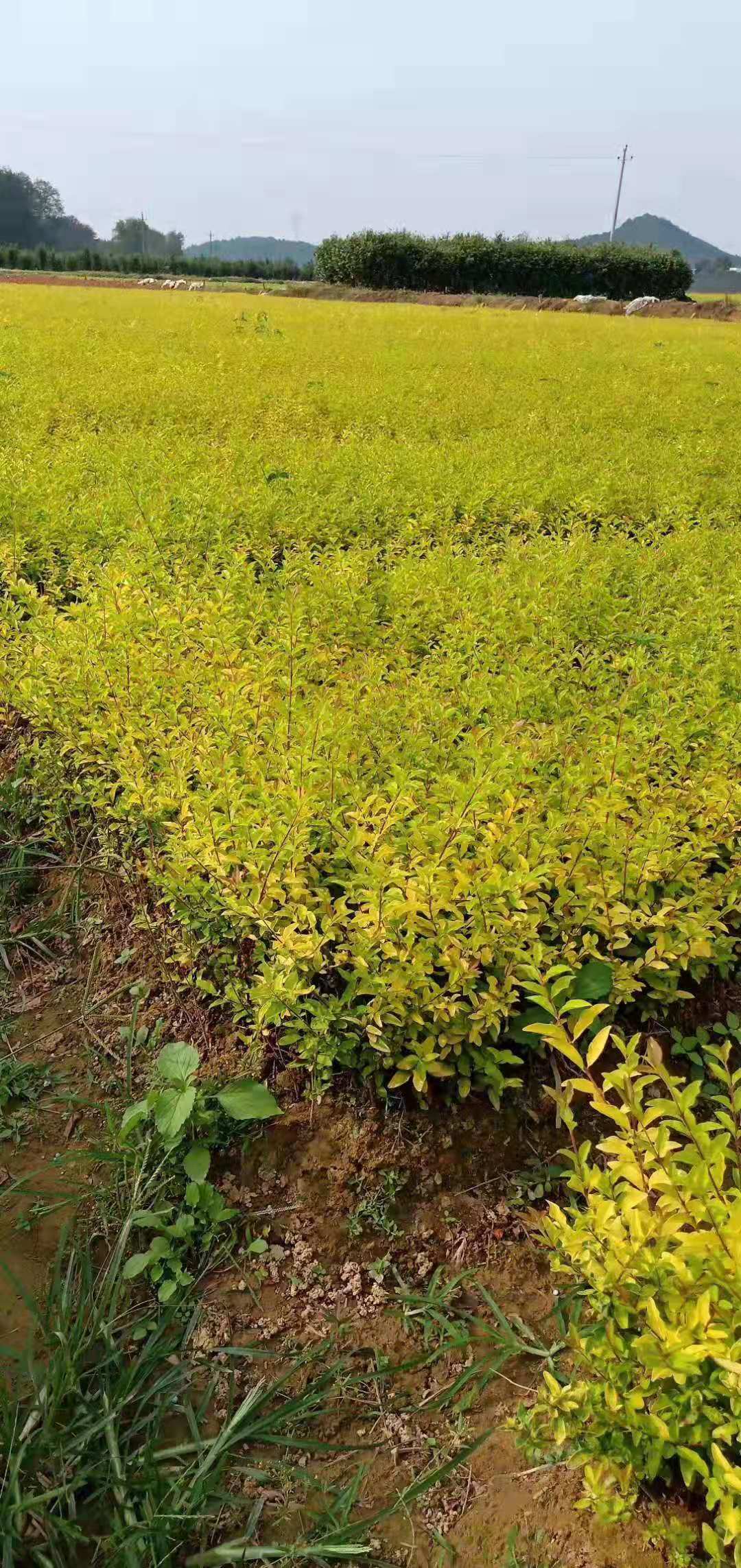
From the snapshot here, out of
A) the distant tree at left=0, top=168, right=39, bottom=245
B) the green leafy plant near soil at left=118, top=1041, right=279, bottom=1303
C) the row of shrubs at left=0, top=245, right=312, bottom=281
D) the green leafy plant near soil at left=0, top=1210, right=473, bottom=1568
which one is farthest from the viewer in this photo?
the distant tree at left=0, top=168, right=39, bottom=245

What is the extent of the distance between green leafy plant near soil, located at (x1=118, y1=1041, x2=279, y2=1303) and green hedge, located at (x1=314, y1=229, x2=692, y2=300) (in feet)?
134

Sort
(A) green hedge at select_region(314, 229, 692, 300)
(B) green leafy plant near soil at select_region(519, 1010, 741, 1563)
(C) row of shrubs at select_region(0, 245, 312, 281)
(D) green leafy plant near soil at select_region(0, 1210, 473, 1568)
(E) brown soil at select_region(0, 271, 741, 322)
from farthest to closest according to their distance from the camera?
(C) row of shrubs at select_region(0, 245, 312, 281), (A) green hedge at select_region(314, 229, 692, 300), (E) brown soil at select_region(0, 271, 741, 322), (D) green leafy plant near soil at select_region(0, 1210, 473, 1568), (B) green leafy plant near soil at select_region(519, 1010, 741, 1563)

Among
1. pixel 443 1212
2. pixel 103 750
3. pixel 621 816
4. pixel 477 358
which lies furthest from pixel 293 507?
pixel 477 358

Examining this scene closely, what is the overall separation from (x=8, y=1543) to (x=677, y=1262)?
4.35 feet

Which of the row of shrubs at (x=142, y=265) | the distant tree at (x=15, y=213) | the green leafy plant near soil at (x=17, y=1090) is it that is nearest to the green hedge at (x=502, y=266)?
the row of shrubs at (x=142, y=265)

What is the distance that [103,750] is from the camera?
3.26 m

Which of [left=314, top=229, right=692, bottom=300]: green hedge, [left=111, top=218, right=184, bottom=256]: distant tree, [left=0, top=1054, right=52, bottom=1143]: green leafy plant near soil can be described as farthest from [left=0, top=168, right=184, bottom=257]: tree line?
[left=0, top=1054, right=52, bottom=1143]: green leafy plant near soil

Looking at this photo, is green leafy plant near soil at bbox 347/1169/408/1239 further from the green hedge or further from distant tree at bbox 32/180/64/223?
distant tree at bbox 32/180/64/223

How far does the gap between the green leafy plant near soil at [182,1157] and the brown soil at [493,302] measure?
101ft

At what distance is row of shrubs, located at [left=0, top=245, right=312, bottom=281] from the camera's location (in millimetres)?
52938

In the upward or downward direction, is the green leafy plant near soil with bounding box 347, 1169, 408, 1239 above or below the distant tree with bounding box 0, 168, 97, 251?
below

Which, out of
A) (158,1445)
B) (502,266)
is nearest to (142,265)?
(502,266)

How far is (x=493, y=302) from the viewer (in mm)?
31766

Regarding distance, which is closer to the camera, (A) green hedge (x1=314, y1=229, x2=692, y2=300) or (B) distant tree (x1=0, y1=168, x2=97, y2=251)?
(A) green hedge (x1=314, y1=229, x2=692, y2=300)
